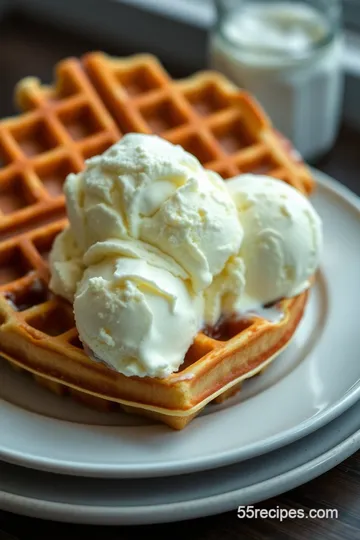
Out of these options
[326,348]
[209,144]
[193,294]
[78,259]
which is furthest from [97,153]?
[326,348]

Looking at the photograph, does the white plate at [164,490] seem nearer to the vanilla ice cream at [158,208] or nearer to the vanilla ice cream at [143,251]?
the vanilla ice cream at [143,251]

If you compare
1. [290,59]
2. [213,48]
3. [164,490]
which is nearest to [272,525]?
[164,490]

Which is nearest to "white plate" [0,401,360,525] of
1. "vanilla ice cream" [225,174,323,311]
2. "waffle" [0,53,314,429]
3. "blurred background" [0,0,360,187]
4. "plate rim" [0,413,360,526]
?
"plate rim" [0,413,360,526]

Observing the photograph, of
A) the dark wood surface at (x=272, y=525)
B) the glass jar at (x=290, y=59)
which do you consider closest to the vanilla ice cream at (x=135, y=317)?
the dark wood surface at (x=272, y=525)

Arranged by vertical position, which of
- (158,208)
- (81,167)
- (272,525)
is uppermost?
(158,208)

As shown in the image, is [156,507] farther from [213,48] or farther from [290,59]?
[213,48]

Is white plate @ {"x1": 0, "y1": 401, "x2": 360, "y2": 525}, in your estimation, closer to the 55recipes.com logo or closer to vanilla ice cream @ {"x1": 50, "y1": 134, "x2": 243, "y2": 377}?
the 55recipes.com logo
